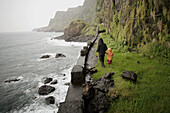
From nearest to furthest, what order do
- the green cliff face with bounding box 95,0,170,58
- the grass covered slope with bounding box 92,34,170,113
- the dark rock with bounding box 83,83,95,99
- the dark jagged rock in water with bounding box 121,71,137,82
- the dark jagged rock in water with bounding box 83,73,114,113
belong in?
the grass covered slope with bounding box 92,34,170,113, the dark jagged rock in water with bounding box 83,73,114,113, the dark rock with bounding box 83,83,95,99, the dark jagged rock in water with bounding box 121,71,137,82, the green cliff face with bounding box 95,0,170,58

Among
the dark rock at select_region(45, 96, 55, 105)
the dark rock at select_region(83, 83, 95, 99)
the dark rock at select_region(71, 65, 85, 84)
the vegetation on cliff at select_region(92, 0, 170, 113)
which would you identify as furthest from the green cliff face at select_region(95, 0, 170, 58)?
the dark rock at select_region(45, 96, 55, 105)

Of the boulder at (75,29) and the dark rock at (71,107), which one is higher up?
the boulder at (75,29)

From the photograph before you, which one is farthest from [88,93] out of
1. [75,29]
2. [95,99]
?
[75,29]

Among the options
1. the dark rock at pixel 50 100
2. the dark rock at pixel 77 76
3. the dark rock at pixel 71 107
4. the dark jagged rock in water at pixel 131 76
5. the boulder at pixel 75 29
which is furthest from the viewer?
the boulder at pixel 75 29

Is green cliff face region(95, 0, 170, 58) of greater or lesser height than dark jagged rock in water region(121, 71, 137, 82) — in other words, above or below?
above

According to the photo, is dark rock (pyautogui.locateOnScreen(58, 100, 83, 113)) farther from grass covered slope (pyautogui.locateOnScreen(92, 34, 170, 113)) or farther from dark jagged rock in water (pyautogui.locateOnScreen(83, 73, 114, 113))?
grass covered slope (pyautogui.locateOnScreen(92, 34, 170, 113))

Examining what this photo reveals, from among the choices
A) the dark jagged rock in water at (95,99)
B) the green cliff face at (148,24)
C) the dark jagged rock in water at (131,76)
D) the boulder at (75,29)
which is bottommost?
the dark jagged rock in water at (95,99)

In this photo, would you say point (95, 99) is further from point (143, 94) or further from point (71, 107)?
point (143, 94)

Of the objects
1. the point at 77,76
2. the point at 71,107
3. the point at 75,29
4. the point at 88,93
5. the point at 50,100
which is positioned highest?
the point at 75,29

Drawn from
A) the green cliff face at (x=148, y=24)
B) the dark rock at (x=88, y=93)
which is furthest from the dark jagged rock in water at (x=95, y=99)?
the green cliff face at (x=148, y=24)

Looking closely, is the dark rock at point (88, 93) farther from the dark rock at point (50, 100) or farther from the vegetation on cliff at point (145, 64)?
the dark rock at point (50, 100)

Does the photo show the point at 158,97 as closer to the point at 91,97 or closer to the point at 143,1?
the point at 91,97

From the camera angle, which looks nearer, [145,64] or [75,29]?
[145,64]

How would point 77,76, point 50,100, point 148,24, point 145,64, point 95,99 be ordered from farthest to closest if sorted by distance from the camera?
point 148,24 < point 50,100 < point 145,64 < point 77,76 < point 95,99
